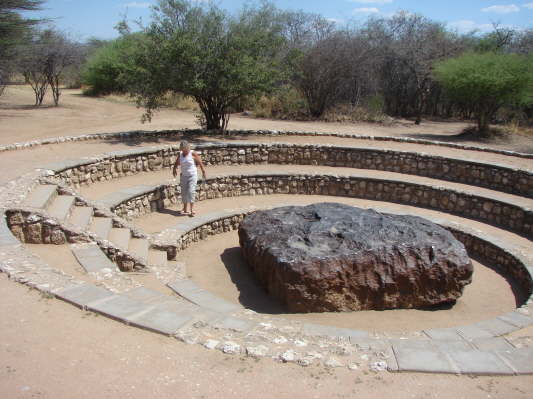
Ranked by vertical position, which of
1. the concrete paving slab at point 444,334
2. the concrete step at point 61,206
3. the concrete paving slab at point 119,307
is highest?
the concrete step at point 61,206

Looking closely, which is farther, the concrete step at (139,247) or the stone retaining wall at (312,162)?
the stone retaining wall at (312,162)

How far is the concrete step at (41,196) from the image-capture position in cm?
685

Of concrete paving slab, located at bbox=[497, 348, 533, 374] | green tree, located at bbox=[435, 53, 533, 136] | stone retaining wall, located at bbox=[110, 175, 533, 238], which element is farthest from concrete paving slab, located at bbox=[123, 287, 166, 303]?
green tree, located at bbox=[435, 53, 533, 136]

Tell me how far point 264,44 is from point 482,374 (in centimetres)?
1266

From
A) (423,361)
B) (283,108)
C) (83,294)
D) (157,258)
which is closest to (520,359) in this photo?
(423,361)

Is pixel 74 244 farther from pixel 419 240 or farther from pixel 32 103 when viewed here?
pixel 32 103

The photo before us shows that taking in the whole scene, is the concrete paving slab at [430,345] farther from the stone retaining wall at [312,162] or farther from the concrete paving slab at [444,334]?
the stone retaining wall at [312,162]

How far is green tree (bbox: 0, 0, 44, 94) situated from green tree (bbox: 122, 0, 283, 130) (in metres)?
9.82

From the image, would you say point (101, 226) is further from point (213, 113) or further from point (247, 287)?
point (213, 113)

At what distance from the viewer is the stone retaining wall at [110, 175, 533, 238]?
9751 millimetres

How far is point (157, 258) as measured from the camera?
300 inches

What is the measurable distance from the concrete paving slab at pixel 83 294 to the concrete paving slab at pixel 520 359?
11.7ft

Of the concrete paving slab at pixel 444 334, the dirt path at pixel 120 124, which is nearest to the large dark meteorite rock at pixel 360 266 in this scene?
the concrete paving slab at pixel 444 334

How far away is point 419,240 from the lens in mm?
6910
